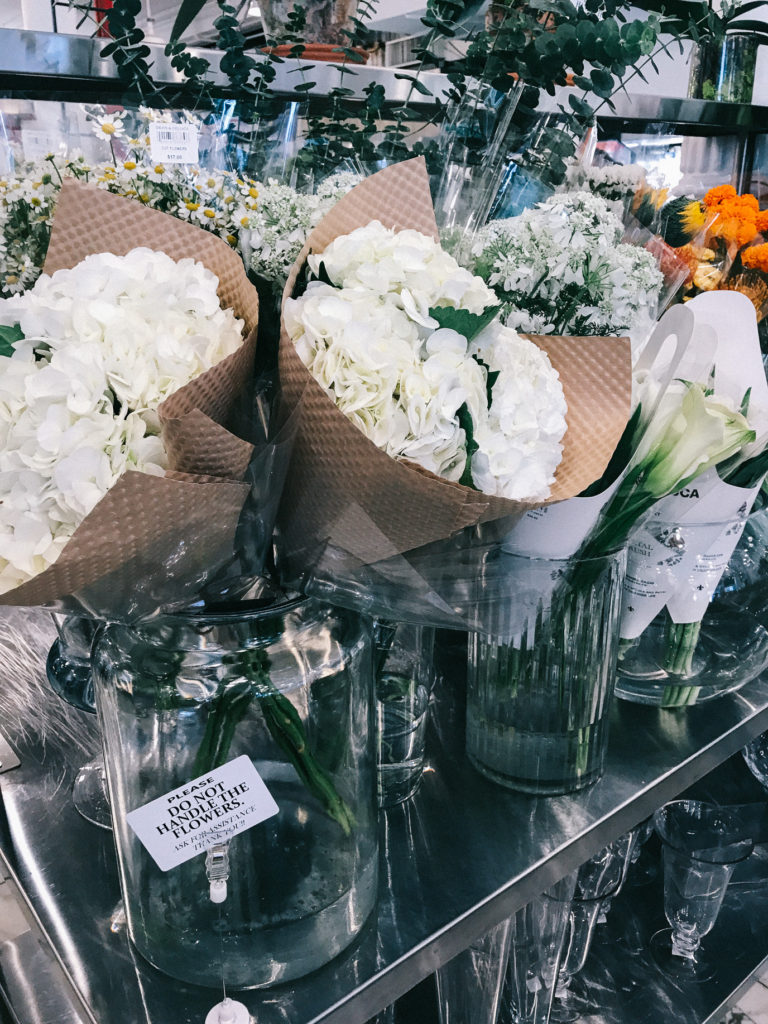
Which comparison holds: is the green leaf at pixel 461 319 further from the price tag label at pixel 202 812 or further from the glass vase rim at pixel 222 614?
the price tag label at pixel 202 812

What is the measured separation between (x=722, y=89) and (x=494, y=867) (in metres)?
2.38

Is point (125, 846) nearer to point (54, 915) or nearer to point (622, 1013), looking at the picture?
point (54, 915)

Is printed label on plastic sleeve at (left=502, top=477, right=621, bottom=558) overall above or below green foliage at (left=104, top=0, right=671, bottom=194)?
below

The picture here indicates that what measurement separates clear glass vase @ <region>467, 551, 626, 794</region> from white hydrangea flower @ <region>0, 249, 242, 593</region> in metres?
0.36

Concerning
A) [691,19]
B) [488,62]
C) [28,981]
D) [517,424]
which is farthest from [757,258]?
[28,981]

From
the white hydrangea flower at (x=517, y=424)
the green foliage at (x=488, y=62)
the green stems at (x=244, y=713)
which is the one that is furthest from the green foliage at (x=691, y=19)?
the green stems at (x=244, y=713)

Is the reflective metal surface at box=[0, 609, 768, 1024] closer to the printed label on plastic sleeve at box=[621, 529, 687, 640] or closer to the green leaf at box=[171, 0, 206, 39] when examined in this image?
the printed label on plastic sleeve at box=[621, 529, 687, 640]

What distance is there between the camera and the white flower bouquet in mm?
512

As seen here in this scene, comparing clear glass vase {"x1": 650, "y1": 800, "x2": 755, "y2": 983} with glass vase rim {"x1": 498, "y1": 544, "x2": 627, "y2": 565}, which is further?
clear glass vase {"x1": 650, "y1": 800, "x2": 755, "y2": 983}

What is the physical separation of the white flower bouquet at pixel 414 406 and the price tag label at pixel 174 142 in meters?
0.56

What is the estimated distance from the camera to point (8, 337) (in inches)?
20.7

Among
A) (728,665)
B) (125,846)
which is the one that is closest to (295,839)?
(125,846)

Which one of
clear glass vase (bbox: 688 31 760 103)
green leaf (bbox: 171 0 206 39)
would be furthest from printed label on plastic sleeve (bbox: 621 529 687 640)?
clear glass vase (bbox: 688 31 760 103)

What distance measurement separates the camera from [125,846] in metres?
0.64
